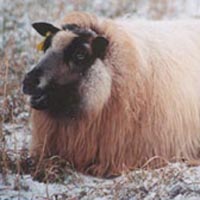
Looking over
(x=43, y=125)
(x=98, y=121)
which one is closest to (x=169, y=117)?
(x=98, y=121)

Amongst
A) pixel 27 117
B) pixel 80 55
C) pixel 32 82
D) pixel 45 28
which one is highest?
pixel 45 28

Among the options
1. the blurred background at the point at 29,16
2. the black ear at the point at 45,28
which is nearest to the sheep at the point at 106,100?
the black ear at the point at 45,28

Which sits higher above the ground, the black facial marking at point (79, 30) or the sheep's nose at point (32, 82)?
the black facial marking at point (79, 30)

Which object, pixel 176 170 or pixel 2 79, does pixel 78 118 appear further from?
pixel 2 79

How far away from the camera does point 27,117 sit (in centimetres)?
666

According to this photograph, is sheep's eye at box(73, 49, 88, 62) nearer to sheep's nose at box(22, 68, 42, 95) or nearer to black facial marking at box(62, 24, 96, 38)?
black facial marking at box(62, 24, 96, 38)

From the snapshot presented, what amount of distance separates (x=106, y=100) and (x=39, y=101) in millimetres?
498

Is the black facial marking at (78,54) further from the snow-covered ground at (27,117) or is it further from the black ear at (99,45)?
the snow-covered ground at (27,117)

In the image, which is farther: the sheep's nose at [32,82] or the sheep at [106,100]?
the sheep at [106,100]

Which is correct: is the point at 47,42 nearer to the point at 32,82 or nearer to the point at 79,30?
the point at 79,30

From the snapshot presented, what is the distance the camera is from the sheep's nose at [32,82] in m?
5.18

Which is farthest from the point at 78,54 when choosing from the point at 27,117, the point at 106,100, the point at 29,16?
the point at 29,16

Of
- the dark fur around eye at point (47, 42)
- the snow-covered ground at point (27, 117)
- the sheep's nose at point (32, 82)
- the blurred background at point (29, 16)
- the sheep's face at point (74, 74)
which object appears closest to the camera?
the snow-covered ground at point (27, 117)

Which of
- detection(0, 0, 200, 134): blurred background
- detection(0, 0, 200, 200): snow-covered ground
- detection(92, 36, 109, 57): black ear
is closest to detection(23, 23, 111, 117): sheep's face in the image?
detection(92, 36, 109, 57): black ear
